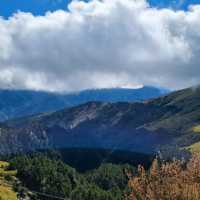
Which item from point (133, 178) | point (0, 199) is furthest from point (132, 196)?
point (0, 199)

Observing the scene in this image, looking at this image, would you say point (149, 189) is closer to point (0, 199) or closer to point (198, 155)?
point (198, 155)

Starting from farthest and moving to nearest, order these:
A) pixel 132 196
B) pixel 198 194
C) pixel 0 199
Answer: pixel 0 199 → pixel 132 196 → pixel 198 194

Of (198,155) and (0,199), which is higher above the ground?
(198,155)

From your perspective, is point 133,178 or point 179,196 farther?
point 133,178

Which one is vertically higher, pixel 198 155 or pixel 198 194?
pixel 198 155

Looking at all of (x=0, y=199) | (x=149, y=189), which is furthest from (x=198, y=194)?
(x=0, y=199)

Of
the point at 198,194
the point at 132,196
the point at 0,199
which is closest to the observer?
the point at 198,194

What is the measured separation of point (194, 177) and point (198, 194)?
186 centimetres

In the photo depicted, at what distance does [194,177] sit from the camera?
34.7 metres

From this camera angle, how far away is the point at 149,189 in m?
34.4

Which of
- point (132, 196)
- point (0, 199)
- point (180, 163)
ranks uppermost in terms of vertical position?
point (180, 163)

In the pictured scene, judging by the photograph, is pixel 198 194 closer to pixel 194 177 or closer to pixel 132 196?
pixel 194 177

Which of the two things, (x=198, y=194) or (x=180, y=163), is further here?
(x=180, y=163)

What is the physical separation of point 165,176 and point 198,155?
3.33 meters
